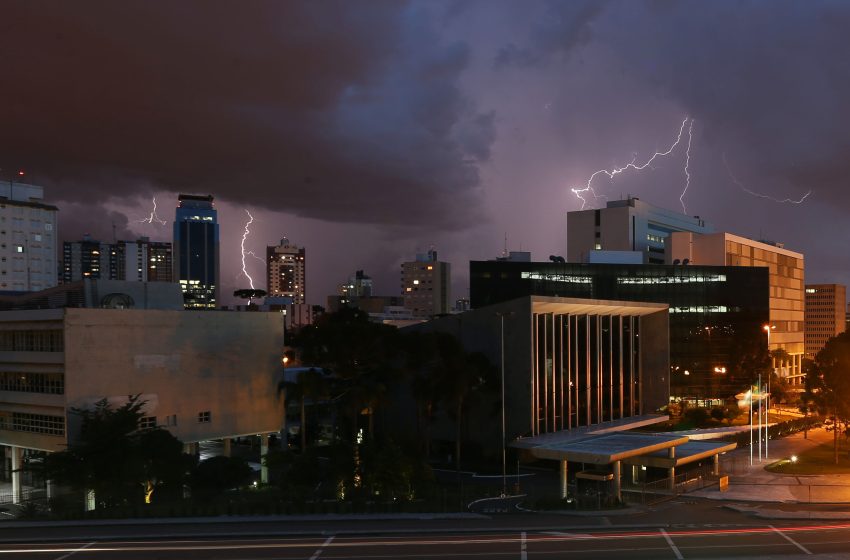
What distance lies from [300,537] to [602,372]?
44.6 meters

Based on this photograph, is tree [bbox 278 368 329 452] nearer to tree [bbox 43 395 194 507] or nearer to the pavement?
tree [bbox 43 395 194 507]

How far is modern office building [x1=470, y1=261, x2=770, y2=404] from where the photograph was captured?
101562mm

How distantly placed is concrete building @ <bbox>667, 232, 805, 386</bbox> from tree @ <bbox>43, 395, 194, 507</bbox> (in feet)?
349

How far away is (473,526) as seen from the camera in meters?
34.7

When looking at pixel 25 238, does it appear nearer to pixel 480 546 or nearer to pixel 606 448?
pixel 606 448

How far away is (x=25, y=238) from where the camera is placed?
12519cm

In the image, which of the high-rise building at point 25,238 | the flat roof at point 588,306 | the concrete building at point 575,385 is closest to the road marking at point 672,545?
the concrete building at point 575,385

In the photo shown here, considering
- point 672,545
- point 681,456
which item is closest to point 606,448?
point 681,456

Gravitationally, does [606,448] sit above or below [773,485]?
above

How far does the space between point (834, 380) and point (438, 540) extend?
1726 inches

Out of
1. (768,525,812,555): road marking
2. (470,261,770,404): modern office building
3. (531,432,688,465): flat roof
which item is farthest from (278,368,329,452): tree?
(470,261,770,404): modern office building

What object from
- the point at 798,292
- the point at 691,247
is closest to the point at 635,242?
the point at 691,247

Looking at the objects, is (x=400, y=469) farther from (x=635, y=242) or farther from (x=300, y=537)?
(x=635, y=242)

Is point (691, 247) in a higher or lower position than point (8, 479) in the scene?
higher
